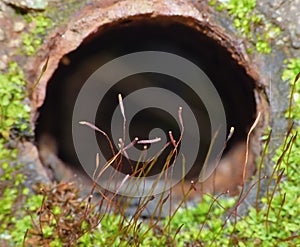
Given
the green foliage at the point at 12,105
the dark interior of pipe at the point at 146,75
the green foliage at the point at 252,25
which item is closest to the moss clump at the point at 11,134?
the green foliage at the point at 12,105

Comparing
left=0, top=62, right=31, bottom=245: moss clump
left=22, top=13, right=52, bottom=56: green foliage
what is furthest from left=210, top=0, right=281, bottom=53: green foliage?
left=0, top=62, right=31, bottom=245: moss clump

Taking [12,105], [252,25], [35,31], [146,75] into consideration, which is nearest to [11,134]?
[12,105]

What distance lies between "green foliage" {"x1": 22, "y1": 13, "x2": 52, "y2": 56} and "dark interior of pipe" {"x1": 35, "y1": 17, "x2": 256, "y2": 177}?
270 mm

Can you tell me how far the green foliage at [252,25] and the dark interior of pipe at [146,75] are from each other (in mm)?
148

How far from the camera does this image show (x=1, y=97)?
182cm

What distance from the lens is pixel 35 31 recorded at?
1895mm

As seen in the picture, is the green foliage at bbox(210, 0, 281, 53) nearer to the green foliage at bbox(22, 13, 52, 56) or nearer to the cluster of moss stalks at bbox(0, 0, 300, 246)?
the cluster of moss stalks at bbox(0, 0, 300, 246)

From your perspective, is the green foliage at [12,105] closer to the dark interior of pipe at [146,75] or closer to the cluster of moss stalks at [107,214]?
the cluster of moss stalks at [107,214]

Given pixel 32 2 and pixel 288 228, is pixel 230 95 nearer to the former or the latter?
pixel 288 228

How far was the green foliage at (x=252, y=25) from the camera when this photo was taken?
75.7 inches

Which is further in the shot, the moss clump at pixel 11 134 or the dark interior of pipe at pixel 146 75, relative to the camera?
the dark interior of pipe at pixel 146 75

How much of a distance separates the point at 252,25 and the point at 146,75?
109cm

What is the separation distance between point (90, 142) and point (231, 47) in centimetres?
123

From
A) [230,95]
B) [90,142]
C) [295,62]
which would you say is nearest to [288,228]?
[295,62]
